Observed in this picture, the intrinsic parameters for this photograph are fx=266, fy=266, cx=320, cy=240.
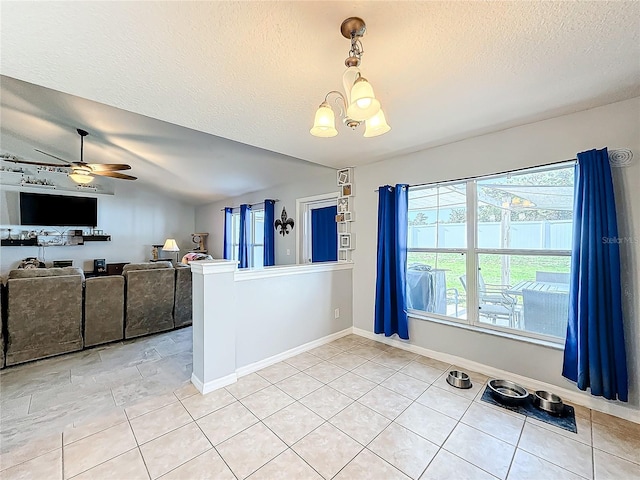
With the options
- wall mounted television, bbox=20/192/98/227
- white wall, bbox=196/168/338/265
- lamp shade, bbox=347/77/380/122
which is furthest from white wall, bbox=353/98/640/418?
wall mounted television, bbox=20/192/98/227

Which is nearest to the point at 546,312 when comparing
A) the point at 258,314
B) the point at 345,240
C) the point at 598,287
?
the point at 598,287

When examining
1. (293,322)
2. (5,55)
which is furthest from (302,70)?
(293,322)

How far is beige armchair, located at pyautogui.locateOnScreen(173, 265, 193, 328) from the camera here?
394cm

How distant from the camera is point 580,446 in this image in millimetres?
1720

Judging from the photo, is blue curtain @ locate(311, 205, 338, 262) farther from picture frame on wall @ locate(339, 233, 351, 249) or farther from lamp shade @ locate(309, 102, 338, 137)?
lamp shade @ locate(309, 102, 338, 137)

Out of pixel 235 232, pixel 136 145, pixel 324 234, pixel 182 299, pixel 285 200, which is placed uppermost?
pixel 136 145

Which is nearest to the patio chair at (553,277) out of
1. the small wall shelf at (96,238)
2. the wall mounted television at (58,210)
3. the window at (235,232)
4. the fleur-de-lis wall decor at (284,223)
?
the fleur-de-lis wall decor at (284,223)

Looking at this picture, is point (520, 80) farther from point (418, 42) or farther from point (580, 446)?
point (580, 446)

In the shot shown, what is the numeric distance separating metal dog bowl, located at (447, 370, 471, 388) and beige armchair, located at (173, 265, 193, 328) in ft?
11.8

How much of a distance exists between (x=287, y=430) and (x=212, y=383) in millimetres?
898

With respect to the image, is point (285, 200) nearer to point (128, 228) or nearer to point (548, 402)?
point (548, 402)

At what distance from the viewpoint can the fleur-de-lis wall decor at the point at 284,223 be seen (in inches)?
201

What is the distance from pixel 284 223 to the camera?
518 cm

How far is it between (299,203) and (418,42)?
3.59 metres
